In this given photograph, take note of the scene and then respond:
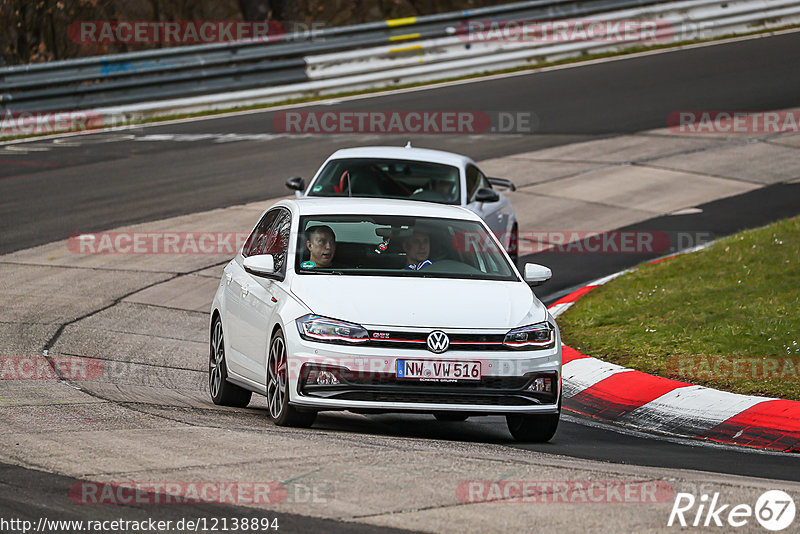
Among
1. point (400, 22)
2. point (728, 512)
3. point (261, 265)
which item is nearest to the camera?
point (728, 512)

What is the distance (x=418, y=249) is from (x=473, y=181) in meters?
5.70

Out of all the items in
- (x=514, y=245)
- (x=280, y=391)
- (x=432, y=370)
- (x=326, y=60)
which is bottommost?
(x=514, y=245)

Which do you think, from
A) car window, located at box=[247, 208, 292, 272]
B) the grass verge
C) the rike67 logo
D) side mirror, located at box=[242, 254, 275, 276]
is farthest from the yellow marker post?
the rike67 logo

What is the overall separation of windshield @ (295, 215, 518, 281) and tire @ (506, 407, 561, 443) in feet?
3.31

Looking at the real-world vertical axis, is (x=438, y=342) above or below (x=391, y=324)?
below

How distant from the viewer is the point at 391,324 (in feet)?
25.1

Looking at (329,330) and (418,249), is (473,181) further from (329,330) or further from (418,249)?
(329,330)

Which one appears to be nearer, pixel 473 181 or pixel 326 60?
pixel 473 181

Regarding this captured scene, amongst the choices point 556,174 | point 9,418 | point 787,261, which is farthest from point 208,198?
point 9,418

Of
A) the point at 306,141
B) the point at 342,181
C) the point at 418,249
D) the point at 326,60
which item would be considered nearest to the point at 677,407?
the point at 418,249

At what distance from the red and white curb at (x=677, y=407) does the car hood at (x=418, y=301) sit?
139 centimetres

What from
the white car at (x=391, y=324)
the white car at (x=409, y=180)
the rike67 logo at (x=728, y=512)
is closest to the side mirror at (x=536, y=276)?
the white car at (x=391, y=324)

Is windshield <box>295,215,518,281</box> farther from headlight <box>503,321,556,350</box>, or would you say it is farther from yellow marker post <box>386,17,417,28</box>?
yellow marker post <box>386,17,417,28</box>

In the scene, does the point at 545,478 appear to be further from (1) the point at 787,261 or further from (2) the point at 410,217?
(1) the point at 787,261
